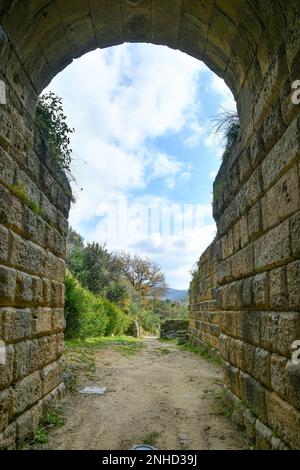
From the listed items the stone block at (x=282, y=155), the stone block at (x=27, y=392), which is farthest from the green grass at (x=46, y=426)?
the stone block at (x=282, y=155)

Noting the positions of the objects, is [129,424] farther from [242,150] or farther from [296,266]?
[242,150]

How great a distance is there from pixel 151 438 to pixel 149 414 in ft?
2.72

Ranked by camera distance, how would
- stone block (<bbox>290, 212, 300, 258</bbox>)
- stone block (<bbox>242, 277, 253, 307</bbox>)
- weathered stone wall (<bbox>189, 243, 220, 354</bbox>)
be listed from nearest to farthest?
stone block (<bbox>290, 212, 300, 258</bbox>)
stone block (<bbox>242, 277, 253, 307</bbox>)
weathered stone wall (<bbox>189, 243, 220, 354</bbox>)

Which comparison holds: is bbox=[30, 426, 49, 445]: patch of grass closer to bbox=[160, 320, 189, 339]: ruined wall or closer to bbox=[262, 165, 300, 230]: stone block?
bbox=[262, 165, 300, 230]: stone block

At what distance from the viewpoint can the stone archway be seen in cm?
262

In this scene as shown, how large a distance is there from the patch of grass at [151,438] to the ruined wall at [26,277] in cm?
103

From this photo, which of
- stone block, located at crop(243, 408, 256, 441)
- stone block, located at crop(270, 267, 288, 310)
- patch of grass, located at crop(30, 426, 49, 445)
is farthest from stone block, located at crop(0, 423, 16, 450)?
stone block, located at crop(270, 267, 288, 310)

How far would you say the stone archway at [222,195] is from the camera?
2615 mm

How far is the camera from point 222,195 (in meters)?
4.75

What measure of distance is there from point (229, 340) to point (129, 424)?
1.43 meters

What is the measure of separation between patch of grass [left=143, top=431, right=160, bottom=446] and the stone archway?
84 centimetres

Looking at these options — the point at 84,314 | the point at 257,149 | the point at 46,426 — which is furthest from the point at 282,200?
the point at 84,314

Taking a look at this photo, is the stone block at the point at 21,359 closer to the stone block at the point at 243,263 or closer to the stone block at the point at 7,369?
the stone block at the point at 7,369

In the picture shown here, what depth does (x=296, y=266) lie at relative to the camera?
2395mm
